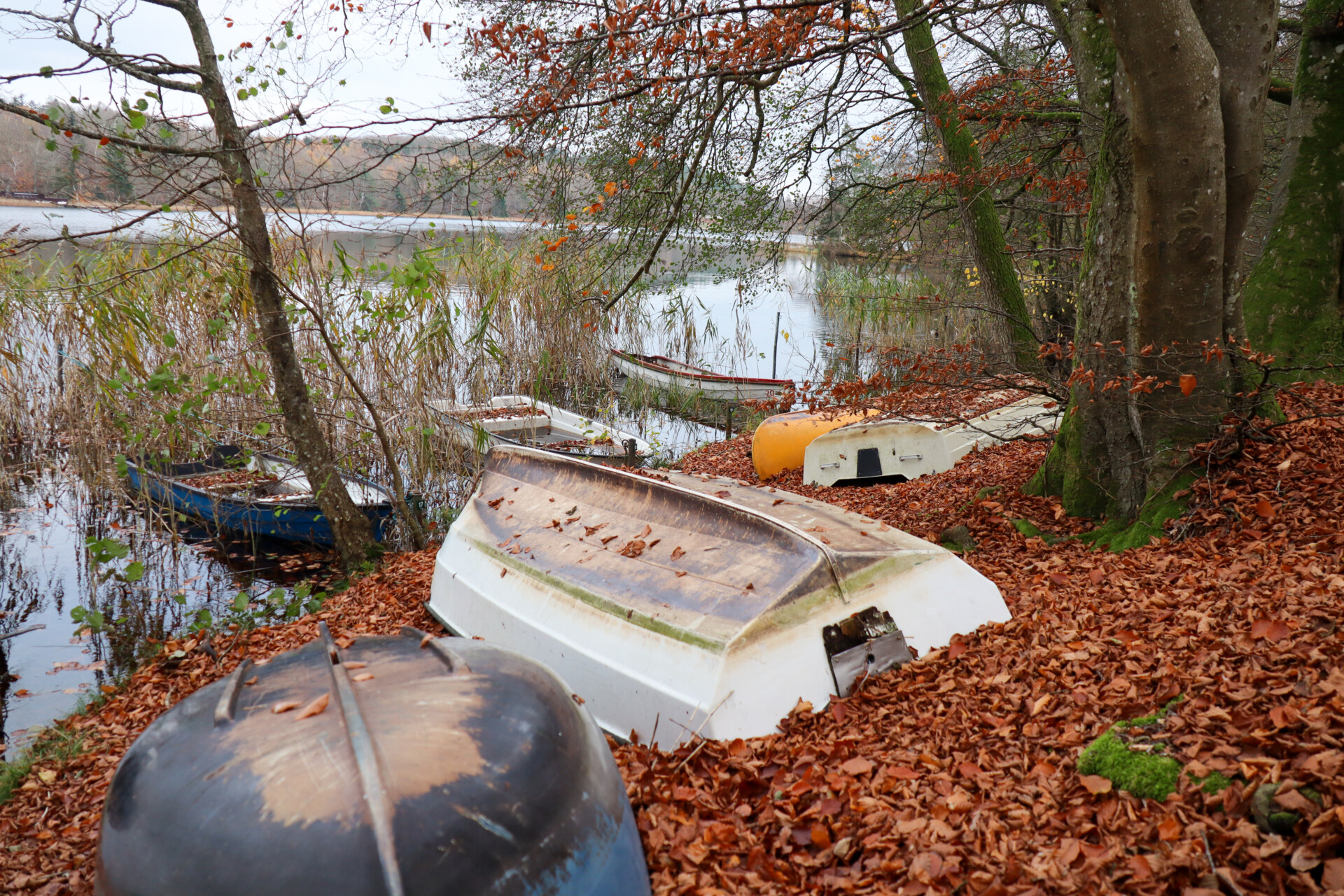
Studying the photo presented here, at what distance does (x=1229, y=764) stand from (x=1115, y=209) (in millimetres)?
3480

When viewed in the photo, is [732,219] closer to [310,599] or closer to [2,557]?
[310,599]

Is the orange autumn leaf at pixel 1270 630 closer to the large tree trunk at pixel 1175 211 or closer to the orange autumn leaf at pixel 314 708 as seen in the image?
the large tree trunk at pixel 1175 211

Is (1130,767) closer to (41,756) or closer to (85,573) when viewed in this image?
(41,756)

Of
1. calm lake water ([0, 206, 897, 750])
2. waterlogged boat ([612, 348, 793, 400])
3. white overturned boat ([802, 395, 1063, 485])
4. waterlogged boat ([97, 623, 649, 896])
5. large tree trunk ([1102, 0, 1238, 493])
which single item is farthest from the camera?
waterlogged boat ([612, 348, 793, 400])

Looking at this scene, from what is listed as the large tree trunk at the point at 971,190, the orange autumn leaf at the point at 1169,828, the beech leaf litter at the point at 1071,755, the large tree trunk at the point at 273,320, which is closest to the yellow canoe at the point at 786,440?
the large tree trunk at the point at 971,190

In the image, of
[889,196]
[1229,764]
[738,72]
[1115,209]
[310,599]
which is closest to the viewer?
[1229,764]

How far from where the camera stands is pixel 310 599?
262 inches

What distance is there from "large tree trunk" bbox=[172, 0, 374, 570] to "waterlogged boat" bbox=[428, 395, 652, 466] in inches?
57.9

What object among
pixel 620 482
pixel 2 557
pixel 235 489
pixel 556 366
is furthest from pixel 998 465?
pixel 2 557

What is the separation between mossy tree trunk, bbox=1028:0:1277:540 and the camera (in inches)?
161

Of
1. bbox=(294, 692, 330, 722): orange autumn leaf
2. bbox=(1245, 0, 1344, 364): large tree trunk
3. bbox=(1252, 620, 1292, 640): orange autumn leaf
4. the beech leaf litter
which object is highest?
bbox=(1245, 0, 1344, 364): large tree trunk

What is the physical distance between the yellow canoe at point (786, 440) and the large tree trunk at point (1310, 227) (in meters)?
3.90

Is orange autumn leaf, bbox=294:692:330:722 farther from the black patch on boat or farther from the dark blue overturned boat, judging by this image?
the black patch on boat

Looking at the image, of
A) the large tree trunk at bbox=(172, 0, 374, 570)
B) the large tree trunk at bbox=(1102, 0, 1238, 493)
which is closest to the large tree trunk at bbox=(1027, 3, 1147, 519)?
the large tree trunk at bbox=(1102, 0, 1238, 493)
